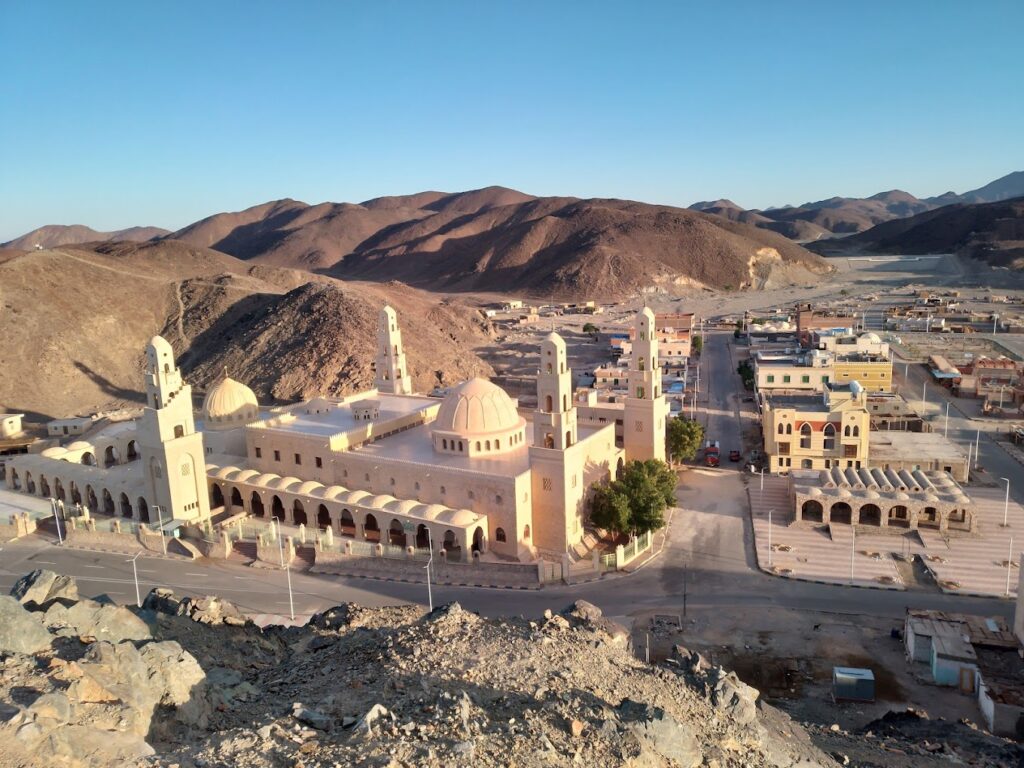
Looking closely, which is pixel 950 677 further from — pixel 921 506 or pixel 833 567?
pixel 921 506

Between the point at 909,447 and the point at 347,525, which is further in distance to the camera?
the point at 909,447

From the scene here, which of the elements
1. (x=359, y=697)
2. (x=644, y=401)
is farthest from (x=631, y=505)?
(x=359, y=697)

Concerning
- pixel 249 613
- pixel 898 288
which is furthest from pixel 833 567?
pixel 898 288

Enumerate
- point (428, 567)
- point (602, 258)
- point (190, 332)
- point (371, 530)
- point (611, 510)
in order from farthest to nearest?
point (602, 258) < point (190, 332) < point (371, 530) < point (611, 510) < point (428, 567)

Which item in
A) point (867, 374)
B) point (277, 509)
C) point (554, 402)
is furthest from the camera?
point (867, 374)

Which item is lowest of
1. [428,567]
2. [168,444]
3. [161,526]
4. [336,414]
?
[161,526]

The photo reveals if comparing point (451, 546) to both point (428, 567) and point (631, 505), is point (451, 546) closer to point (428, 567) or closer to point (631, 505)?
point (428, 567)

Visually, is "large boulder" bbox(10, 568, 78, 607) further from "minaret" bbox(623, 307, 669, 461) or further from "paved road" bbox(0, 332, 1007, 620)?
"minaret" bbox(623, 307, 669, 461)

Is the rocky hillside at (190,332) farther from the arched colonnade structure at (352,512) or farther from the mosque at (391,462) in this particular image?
the arched colonnade structure at (352,512)

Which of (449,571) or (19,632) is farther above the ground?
(19,632)
